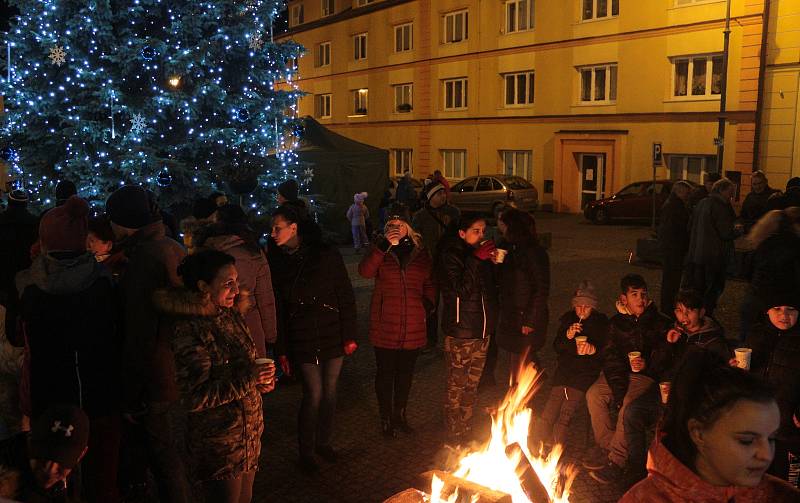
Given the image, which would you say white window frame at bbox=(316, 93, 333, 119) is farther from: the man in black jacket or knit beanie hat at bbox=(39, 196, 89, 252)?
knit beanie hat at bbox=(39, 196, 89, 252)

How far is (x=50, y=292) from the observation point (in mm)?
3645

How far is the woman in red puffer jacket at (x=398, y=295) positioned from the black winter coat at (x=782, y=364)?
2.43 metres

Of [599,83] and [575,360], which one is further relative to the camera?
[599,83]

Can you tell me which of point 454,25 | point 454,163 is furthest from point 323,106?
point 454,25

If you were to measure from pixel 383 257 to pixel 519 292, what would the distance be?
4.43 feet

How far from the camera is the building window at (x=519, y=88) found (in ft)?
101

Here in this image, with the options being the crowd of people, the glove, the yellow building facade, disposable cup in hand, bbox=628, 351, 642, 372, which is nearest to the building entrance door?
the yellow building facade

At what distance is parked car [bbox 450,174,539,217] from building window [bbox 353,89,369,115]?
48.3 ft

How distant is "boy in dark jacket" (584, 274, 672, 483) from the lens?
5.12 meters

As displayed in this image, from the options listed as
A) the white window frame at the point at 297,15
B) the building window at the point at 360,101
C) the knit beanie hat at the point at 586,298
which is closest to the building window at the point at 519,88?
the building window at the point at 360,101

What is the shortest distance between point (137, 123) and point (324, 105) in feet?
108

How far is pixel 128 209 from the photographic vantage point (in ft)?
14.0

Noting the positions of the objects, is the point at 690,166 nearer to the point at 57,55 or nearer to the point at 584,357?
the point at 57,55

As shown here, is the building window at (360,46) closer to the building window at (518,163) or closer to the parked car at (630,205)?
the building window at (518,163)
